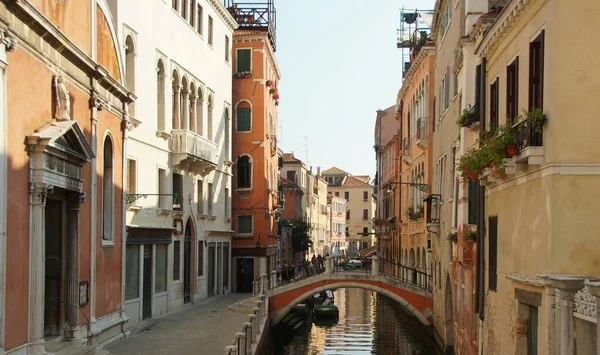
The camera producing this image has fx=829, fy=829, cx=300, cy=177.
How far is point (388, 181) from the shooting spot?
165ft

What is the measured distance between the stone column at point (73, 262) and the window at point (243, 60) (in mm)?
24112

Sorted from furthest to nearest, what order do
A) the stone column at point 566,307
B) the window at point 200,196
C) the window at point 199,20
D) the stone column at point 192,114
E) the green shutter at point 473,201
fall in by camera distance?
the window at point 200,196 < the window at point 199,20 < the stone column at point 192,114 < the green shutter at point 473,201 < the stone column at point 566,307

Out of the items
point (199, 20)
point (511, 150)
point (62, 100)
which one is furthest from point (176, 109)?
→ point (511, 150)

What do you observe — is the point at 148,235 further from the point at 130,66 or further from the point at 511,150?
the point at 511,150

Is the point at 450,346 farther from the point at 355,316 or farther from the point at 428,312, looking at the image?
the point at 355,316

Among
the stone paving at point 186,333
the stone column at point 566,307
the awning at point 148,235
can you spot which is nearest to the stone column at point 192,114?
the awning at point 148,235

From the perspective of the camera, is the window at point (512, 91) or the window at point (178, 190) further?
the window at point (178, 190)

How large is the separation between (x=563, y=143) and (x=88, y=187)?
32.9 ft

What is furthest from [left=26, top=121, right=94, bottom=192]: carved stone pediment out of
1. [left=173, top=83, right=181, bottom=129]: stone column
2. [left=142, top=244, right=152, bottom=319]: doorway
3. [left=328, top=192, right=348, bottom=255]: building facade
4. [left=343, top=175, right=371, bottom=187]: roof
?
[left=343, top=175, right=371, bottom=187]: roof

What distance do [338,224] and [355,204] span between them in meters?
7.45

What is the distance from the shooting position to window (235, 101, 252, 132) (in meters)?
39.3

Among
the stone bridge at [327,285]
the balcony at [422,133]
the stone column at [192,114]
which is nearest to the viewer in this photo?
the stone column at [192,114]

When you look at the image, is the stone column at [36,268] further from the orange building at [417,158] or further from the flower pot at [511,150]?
the orange building at [417,158]

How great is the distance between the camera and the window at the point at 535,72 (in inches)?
437
